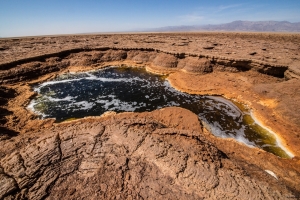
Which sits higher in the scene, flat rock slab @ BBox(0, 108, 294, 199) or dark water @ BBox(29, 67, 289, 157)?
flat rock slab @ BBox(0, 108, 294, 199)

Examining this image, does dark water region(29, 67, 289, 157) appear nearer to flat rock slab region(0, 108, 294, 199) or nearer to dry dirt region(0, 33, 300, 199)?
dry dirt region(0, 33, 300, 199)

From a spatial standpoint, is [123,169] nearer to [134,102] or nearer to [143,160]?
[143,160]

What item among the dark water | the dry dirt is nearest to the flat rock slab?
the dry dirt

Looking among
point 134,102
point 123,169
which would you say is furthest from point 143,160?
point 134,102

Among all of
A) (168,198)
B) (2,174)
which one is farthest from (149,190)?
(2,174)

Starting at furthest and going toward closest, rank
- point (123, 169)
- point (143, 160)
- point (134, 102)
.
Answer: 1. point (134, 102)
2. point (143, 160)
3. point (123, 169)

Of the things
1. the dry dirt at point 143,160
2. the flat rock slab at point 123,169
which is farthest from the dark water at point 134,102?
the flat rock slab at point 123,169

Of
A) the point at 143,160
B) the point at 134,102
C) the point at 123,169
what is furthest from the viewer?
the point at 134,102

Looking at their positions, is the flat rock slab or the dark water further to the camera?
the dark water

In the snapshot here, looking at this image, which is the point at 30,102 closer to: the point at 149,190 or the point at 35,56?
the point at 35,56
